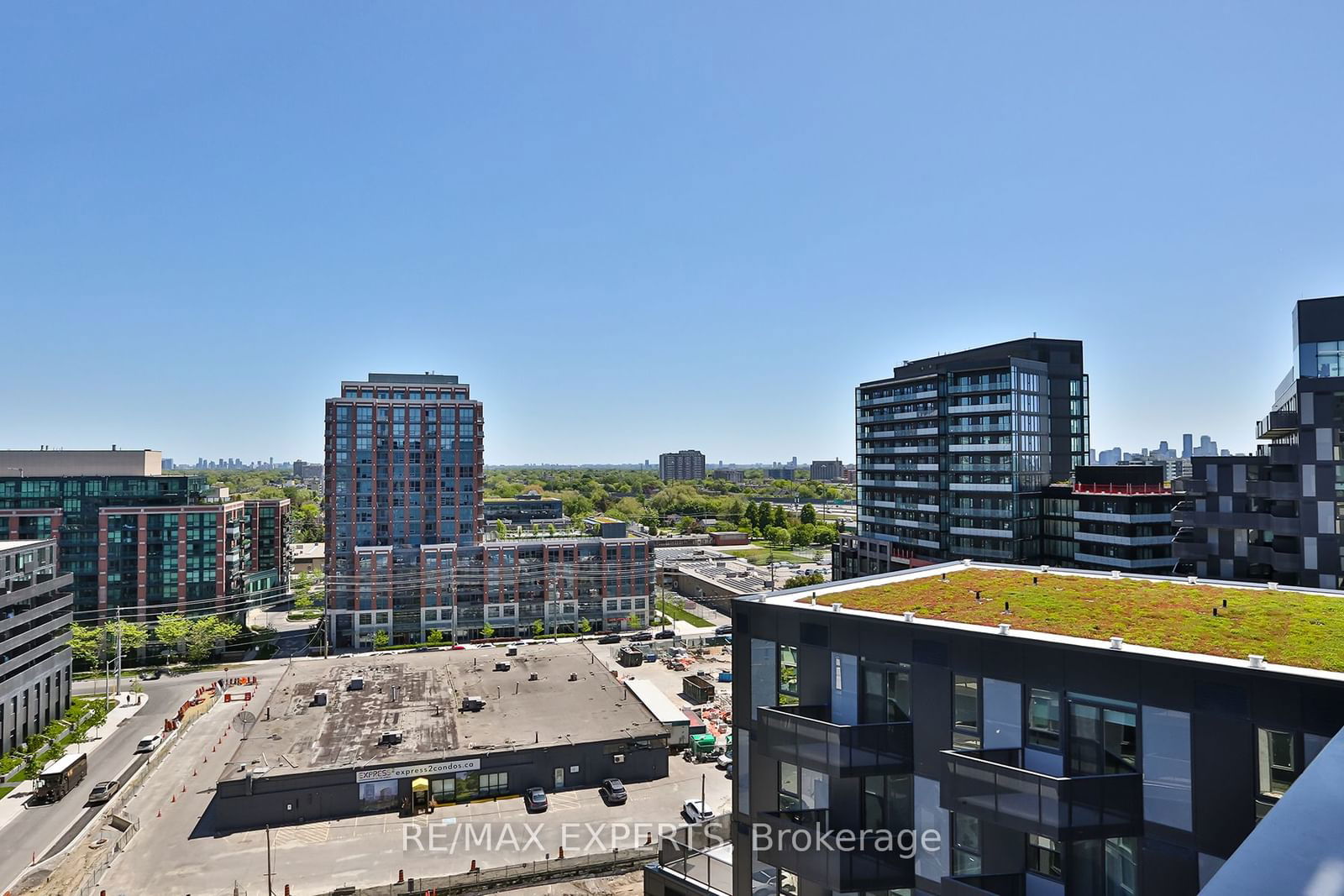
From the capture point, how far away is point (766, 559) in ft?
483

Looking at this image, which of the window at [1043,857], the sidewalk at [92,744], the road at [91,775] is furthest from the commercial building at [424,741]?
the window at [1043,857]

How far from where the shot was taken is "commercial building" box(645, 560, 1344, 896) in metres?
13.1

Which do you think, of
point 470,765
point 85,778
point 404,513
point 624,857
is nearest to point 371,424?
point 404,513

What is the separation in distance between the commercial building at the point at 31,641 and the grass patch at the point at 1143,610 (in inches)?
2655

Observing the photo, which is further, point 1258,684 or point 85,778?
point 85,778

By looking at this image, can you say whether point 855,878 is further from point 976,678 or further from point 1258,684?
point 1258,684

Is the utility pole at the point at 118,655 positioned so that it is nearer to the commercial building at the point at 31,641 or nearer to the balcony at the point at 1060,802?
the commercial building at the point at 31,641

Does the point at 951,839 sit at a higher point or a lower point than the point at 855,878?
higher

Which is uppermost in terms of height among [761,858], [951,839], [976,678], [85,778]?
[976,678]

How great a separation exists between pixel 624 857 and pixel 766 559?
108m


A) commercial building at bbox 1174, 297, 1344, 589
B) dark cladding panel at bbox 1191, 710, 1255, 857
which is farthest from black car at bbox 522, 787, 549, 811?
commercial building at bbox 1174, 297, 1344, 589

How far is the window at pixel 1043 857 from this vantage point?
14.8 m

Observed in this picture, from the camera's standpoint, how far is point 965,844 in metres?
16.0

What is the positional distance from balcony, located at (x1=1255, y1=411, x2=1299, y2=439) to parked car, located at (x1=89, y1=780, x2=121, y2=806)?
78.8m
